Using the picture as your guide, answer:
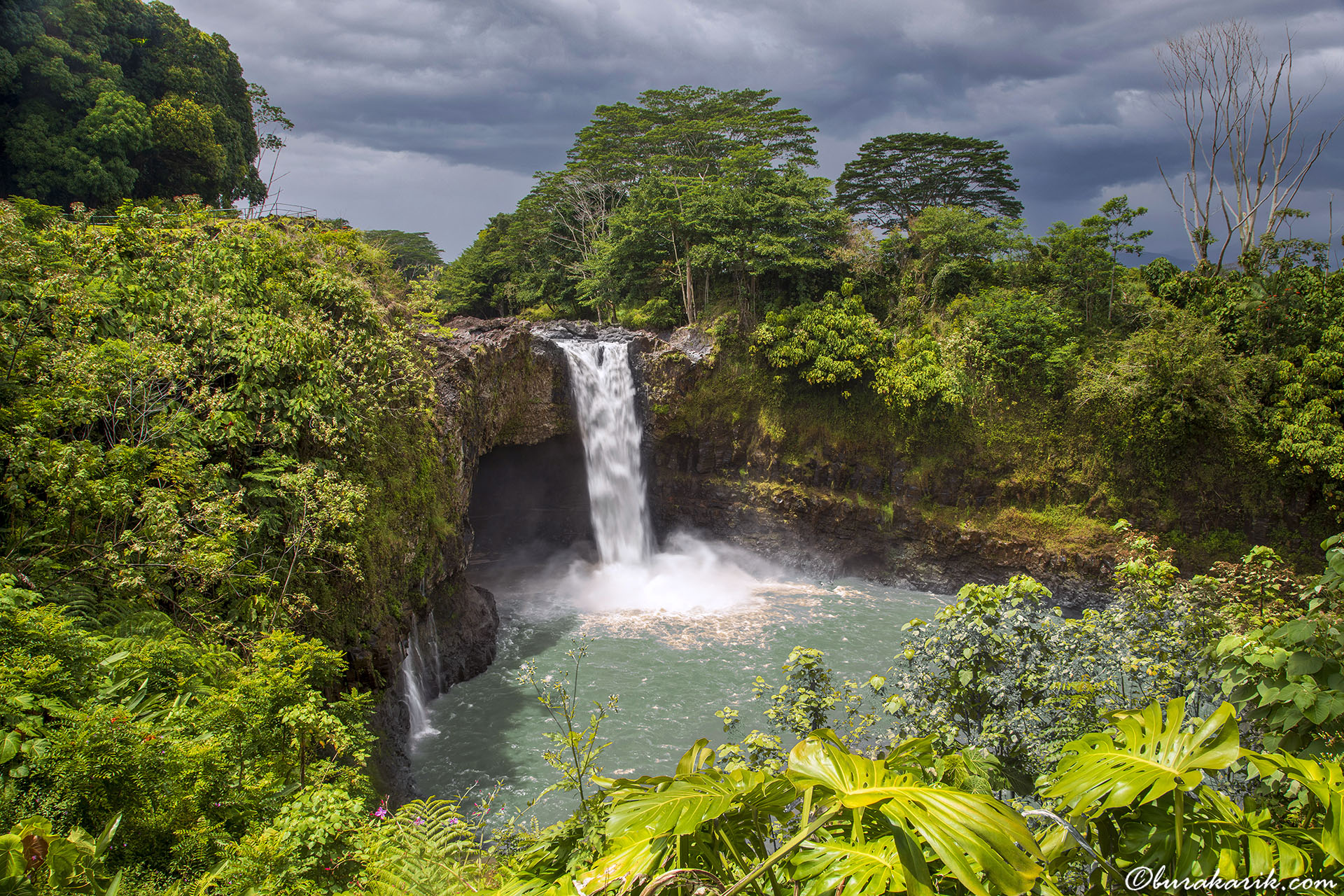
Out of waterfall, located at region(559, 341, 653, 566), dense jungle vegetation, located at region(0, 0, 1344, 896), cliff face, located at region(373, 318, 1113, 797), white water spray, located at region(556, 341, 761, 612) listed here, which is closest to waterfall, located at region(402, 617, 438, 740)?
dense jungle vegetation, located at region(0, 0, 1344, 896)

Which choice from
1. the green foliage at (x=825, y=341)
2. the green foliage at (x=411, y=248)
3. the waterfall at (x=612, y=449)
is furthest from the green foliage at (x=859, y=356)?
the green foliage at (x=411, y=248)

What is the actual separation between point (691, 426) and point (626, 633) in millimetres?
7180

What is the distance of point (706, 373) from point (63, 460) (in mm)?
15879

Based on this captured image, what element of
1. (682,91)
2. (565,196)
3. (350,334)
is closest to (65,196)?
(350,334)

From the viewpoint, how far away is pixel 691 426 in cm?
2002

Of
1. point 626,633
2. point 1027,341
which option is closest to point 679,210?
point 1027,341

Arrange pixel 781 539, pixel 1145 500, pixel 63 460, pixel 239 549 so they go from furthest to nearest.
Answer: pixel 781 539 < pixel 1145 500 < pixel 239 549 < pixel 63 460

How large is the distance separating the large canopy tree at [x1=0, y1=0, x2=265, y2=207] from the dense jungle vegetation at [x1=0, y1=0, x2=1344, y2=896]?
0.11m

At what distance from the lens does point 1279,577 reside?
554 centimetres

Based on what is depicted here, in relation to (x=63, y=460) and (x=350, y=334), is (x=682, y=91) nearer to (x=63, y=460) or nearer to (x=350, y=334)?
(x=350, y=334)

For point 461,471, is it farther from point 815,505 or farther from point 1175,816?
point 1175,816

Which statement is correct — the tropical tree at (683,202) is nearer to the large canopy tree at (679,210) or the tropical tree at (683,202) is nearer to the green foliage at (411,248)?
the large canopy tree at (679,210)

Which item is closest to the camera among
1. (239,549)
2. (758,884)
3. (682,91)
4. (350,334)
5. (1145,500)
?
(758,884)

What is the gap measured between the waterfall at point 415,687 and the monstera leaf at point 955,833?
35.4 feet
